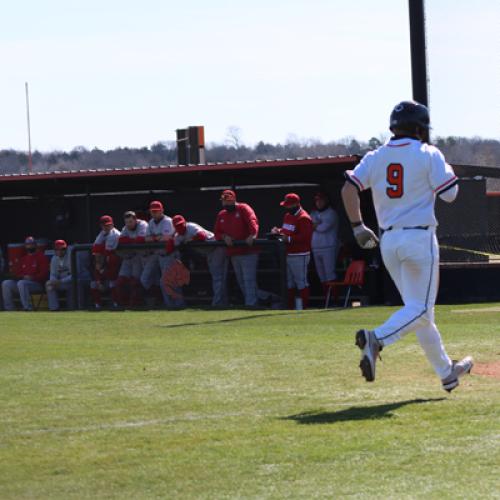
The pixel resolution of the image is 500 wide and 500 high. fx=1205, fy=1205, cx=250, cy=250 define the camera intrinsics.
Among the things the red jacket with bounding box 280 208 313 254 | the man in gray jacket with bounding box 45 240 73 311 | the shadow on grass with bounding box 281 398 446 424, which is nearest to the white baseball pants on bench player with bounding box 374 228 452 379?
the shadow on grass with bounding box 281 398 446 424

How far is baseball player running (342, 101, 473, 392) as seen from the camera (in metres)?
7.13

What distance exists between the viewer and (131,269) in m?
18.9

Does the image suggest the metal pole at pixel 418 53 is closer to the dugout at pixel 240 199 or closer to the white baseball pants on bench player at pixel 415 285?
the dugout at pixel 240 199

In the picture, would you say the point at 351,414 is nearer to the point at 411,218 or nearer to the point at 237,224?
the point at 411,218

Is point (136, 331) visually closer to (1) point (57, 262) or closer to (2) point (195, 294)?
(2) point (195, 294)

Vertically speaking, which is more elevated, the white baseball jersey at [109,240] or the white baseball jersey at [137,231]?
the white baseball jersey at [137,231]

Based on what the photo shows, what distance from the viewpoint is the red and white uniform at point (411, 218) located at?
715cm

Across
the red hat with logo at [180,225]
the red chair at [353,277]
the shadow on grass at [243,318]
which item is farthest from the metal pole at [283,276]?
the red hat with logo at [180,225]

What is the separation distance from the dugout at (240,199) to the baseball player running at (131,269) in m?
2.44

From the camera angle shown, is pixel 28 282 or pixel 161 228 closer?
pixel 161 228

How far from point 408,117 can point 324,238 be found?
11.3 metres

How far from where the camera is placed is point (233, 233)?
1784 centimetres

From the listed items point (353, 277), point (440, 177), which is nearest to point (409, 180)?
point (440, 177)

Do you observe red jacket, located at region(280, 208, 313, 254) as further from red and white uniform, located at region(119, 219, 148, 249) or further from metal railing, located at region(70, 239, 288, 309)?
red and white uniform, located at region(119, 219, 148, 249)
